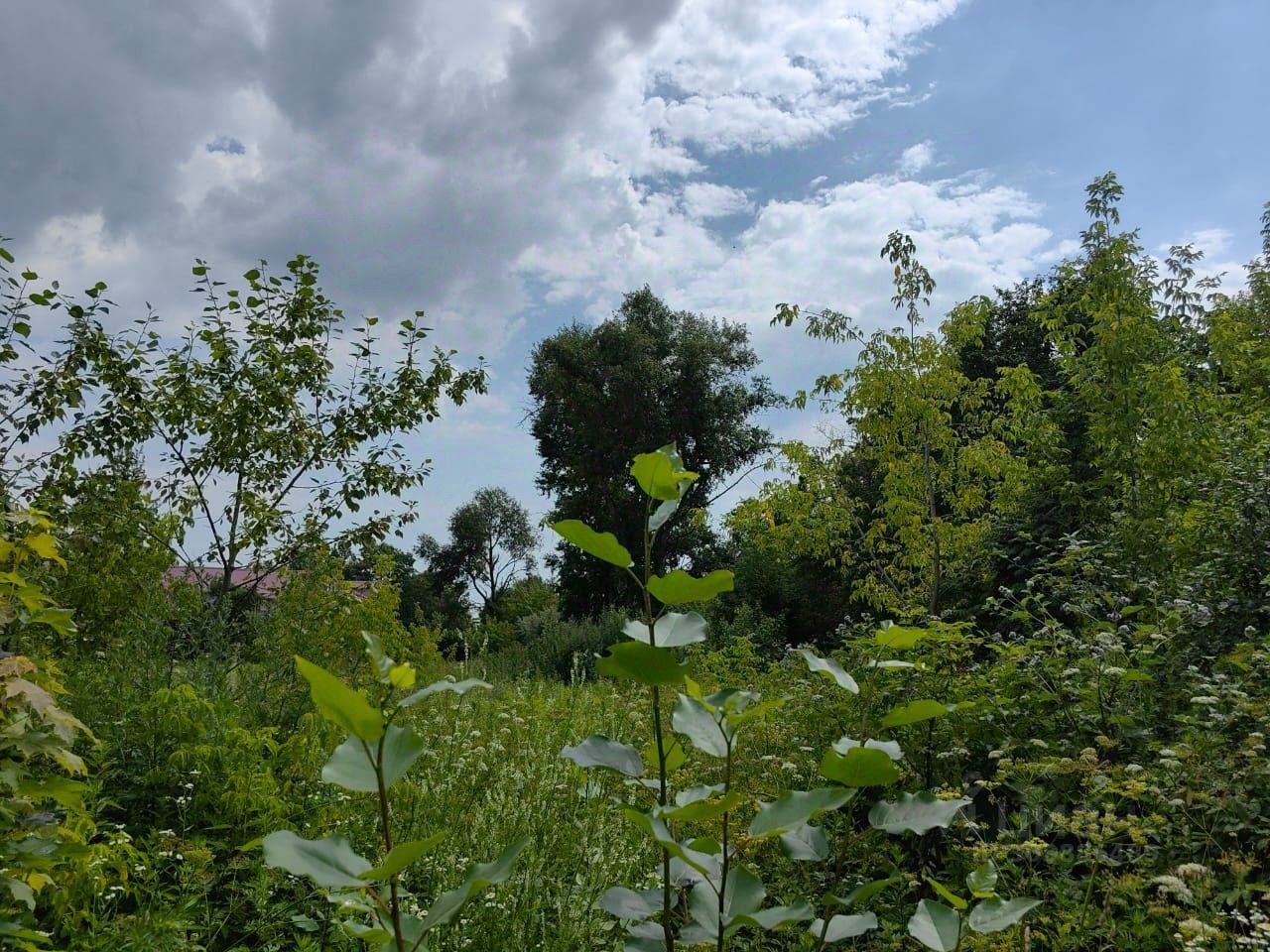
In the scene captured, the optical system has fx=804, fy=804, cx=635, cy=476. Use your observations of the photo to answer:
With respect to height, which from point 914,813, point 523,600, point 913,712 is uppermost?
point 913,712

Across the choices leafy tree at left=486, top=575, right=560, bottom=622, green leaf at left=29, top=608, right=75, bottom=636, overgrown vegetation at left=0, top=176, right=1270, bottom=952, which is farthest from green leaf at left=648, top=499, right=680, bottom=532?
leafy tree at left=486, top=575, right=560, bottom=622

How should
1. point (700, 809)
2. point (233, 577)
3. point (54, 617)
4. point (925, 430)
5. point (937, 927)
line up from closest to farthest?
point (700, 809), point (937, 927), point (54, 617), point (233, 577), point (925, 430)

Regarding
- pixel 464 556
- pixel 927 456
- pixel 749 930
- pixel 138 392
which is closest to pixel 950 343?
pixel 927 456

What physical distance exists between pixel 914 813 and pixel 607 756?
368 millimetres

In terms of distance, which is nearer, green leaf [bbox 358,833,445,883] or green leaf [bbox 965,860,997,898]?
green leaf [bbox 358,833,445,883]

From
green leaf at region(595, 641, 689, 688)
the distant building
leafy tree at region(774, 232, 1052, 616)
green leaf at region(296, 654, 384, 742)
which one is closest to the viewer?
green leaf at region(296, 654, 384, 742)

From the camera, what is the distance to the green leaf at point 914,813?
35.7 inches

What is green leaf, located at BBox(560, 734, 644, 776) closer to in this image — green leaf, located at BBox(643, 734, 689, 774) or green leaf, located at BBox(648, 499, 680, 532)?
green leaf, located at BBox(643, 734, 689, 774)

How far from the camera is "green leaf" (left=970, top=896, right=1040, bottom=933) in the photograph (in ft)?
3.03

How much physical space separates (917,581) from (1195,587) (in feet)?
16.8

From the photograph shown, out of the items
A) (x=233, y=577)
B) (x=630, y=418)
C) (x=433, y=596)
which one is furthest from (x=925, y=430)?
(x=433, y=596)

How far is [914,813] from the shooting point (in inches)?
37.1

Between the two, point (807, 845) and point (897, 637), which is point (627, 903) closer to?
point (807, 845)

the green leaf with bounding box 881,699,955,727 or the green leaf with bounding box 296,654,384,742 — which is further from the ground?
the green leaf with bounding box 296,654,384,742
